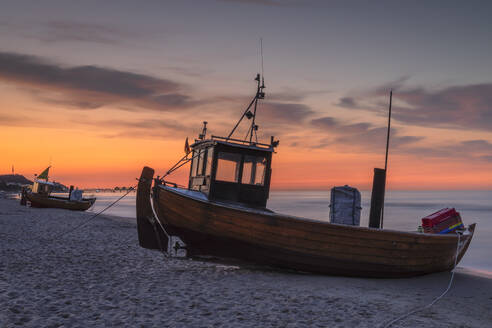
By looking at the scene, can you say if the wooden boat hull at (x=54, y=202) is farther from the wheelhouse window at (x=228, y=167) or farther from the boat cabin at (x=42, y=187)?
the wheelhouse window at (x=228, y=167)

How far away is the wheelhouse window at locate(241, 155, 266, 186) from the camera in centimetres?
1205

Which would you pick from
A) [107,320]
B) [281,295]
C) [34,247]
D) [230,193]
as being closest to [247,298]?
[281,295]

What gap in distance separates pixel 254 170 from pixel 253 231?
7.16 feet

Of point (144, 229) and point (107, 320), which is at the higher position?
point (144, 229)

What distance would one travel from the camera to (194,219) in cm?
1091

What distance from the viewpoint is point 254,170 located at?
1211cm

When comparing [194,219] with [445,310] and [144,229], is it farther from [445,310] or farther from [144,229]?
[445,310]

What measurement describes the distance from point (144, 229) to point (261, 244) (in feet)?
11.9

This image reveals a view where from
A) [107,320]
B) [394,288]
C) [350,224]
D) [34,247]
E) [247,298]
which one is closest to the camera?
[107,320]

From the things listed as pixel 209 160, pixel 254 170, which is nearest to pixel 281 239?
pixel 254 170

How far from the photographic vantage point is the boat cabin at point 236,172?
11.8m

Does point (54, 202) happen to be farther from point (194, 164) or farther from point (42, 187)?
point (194, 164)

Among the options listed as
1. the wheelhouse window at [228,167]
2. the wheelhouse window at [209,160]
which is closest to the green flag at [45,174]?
the wheelhouse window at [209,160]

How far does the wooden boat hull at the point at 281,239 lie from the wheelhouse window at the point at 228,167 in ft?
4.56
